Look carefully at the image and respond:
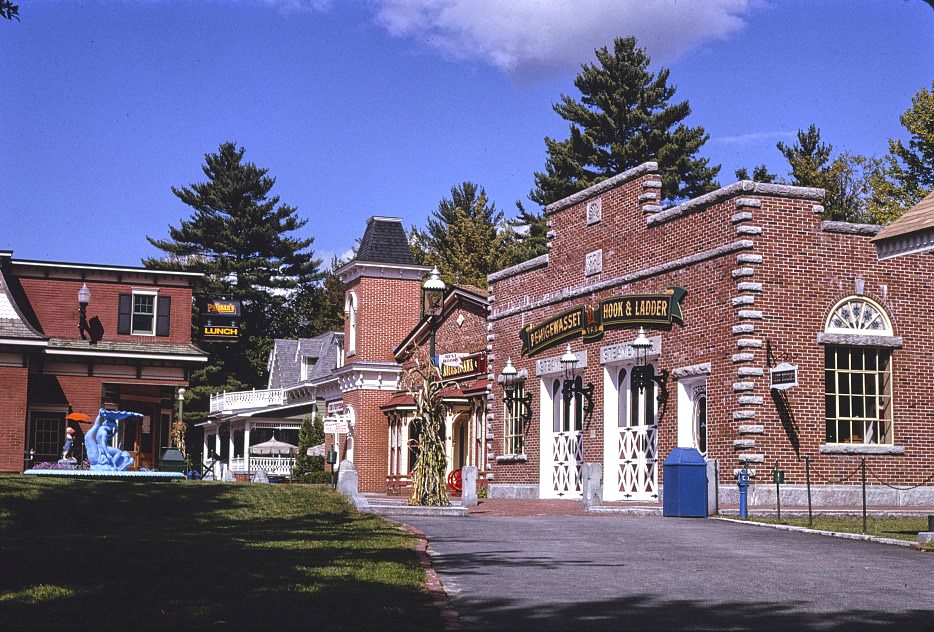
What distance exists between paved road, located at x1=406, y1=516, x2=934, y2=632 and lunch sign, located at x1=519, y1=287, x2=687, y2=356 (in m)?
7.97

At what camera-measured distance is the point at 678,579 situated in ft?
37.9

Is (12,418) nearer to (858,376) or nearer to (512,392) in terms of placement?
(512,392)

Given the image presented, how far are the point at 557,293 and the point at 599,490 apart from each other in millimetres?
7204

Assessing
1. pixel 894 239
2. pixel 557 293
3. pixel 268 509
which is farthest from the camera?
pixel 557 293

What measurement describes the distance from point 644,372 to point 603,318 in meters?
2.13

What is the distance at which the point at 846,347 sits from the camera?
23.5 m

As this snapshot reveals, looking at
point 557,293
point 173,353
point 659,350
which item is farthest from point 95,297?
point 659,350

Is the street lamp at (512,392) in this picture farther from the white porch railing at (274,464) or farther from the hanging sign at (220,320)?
the hanging sign at (220,320)

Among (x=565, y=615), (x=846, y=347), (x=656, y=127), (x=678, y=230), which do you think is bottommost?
(x=565, y=615)

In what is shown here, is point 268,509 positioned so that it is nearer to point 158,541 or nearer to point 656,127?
point 158,541

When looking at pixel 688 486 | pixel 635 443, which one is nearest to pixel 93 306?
pixel 635 443

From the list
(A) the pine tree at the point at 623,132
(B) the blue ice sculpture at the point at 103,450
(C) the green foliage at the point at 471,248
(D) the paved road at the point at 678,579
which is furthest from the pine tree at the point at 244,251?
(D) the paved road at the point at 678,579

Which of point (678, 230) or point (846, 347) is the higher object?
point (678, 230)

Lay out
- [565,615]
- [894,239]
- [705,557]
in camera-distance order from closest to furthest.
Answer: [565,615] → [705,557] → [894,239]
